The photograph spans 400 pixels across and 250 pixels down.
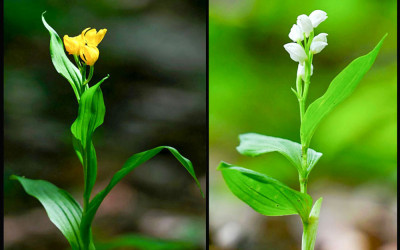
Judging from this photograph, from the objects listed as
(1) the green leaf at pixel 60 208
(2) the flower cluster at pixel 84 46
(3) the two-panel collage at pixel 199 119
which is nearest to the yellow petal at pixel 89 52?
(2) the flower cluster at pixel 84 46

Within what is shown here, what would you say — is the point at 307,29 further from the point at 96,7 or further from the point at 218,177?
the point at 96,7

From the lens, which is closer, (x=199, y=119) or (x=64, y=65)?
(x=64, y=65)

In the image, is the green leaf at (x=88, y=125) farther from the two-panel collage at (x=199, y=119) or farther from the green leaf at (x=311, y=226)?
the green leaf at (x=311, y=226)

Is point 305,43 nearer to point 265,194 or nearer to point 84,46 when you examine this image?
point 265,194

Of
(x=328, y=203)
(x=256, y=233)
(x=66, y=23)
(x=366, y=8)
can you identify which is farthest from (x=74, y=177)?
(x=366, y=8)

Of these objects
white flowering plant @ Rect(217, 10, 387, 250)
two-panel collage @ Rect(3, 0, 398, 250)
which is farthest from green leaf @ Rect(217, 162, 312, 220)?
two-panel collage @ Rect(3, 0, 398, 250)

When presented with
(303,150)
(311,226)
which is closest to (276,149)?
(303,150)
